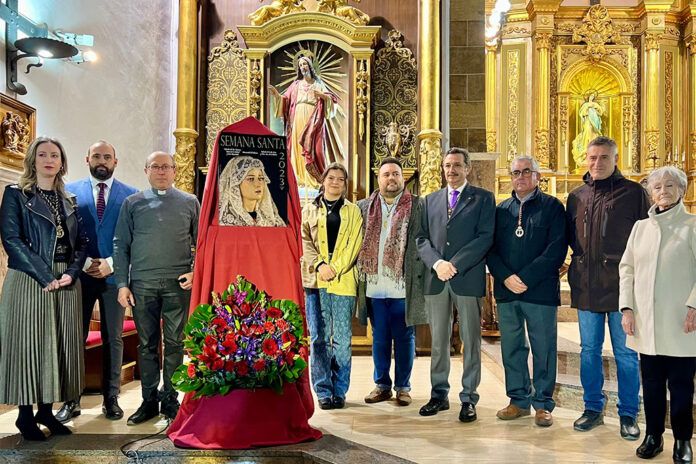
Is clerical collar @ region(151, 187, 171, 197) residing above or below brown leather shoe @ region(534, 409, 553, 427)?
above

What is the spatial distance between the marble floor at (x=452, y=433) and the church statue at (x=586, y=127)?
8.98m

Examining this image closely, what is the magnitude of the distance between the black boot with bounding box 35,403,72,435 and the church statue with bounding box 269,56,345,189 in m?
3.56

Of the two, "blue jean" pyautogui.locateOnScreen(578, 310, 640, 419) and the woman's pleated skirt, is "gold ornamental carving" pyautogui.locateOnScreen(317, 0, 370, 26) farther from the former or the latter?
the woman's pleated skirt

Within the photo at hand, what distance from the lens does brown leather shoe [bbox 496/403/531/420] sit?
146 inches

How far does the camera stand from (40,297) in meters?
3.26

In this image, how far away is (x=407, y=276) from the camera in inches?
158

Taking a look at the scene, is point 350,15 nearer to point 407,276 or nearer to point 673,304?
point 407,276

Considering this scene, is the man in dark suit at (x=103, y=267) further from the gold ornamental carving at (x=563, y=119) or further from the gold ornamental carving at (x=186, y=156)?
the gold ornamental carving at (x=563, y=119)

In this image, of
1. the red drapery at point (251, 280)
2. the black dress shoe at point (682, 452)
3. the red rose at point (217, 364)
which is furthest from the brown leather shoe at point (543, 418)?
the red rose at point (217, 364)

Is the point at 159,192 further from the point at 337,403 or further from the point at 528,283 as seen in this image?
the point at 528,283

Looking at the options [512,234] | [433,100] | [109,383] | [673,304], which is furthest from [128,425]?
[433,100]

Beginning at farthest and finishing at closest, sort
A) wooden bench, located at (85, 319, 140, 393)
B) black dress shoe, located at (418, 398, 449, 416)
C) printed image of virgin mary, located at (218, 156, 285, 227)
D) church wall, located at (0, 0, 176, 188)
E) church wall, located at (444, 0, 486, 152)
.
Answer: church wall, located at (444, 0, 486, 152)
church wall, located at (0, 0, 176, 188)
wooden bench, located at (85, 319, 140, 393)
black dress shoe, located at (418, 398, 449, 416)
printed image of virgin mary, located at (218, 156, 285, 227)

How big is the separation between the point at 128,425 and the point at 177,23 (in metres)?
4.56

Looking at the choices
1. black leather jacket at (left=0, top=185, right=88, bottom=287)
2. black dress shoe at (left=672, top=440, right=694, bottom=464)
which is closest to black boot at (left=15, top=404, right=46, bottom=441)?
black leather jacket at (left=0, top=185, right=88, bottom=287)
